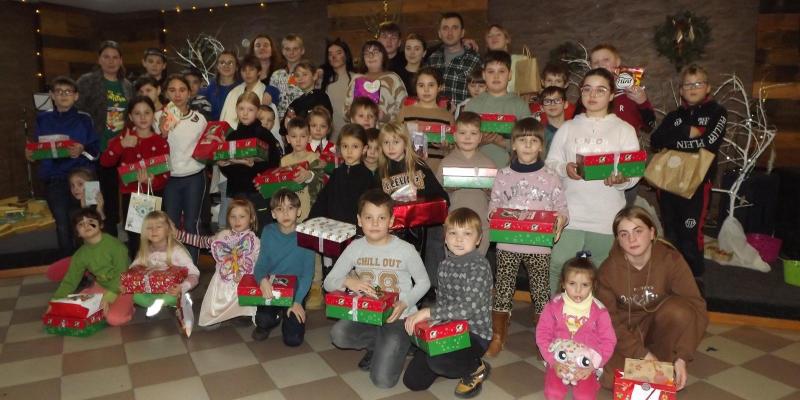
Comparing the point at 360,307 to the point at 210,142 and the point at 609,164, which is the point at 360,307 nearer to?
the point at 609,164

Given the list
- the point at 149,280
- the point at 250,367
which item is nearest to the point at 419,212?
the point at 250,367

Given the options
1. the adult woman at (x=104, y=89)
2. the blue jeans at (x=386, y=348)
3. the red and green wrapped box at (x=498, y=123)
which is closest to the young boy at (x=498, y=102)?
the red and green wrapped box at (x=498, y=123)

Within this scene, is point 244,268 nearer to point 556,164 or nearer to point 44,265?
point 556,164

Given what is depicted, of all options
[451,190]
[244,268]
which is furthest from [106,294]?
[451,190]

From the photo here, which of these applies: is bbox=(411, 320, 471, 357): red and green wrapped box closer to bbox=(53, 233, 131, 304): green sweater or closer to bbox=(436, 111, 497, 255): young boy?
bbox=(436, 111, 497, 255): young boy

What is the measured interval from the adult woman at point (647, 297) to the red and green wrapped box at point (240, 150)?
2533mm

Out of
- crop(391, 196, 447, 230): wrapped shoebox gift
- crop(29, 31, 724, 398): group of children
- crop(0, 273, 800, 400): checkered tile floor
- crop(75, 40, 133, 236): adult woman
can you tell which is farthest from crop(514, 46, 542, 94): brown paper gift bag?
crop(75, 40, 133, 236): adult woman

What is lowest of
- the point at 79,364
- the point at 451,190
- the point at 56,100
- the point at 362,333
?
the point at 79,364

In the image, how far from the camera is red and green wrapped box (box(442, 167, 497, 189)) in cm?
367

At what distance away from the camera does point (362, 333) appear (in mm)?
3328

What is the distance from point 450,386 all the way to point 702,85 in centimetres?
286

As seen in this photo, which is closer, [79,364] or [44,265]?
[79,364]

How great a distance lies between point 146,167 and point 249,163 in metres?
0.79

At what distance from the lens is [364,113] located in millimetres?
4207
